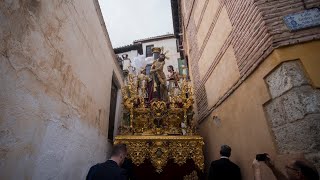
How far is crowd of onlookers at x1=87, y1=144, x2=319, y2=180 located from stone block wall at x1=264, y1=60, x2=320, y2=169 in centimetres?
30

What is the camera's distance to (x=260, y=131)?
3.03 meters

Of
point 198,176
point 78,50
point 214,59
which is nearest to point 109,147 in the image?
point 198,176

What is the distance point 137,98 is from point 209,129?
7.64 feet

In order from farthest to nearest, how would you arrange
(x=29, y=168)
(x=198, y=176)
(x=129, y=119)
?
(x=129, y=119)
(x=198, y=176)
(x=29, y=168)

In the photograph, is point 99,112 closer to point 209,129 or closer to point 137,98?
point 137,98

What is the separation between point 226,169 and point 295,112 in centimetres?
164

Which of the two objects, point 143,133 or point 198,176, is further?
point 143,133

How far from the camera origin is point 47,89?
2.49 metres

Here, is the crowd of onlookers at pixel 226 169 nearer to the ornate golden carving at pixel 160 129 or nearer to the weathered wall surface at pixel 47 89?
the weathered wall surface at pixel 47 89

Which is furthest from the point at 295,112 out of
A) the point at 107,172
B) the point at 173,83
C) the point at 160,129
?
the point at 173,83

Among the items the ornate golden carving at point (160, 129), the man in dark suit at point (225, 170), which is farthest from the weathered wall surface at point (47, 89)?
the man in dark suit at point (225, 170)

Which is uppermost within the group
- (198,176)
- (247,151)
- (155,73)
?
(155,73)

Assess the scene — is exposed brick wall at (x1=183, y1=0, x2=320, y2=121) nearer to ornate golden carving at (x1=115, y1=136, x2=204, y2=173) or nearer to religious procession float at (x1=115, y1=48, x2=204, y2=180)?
ornate golden carving at (x1=115, y1=136, x2=204, y2=173)

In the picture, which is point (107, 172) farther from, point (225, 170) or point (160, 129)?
point (160, 129)
